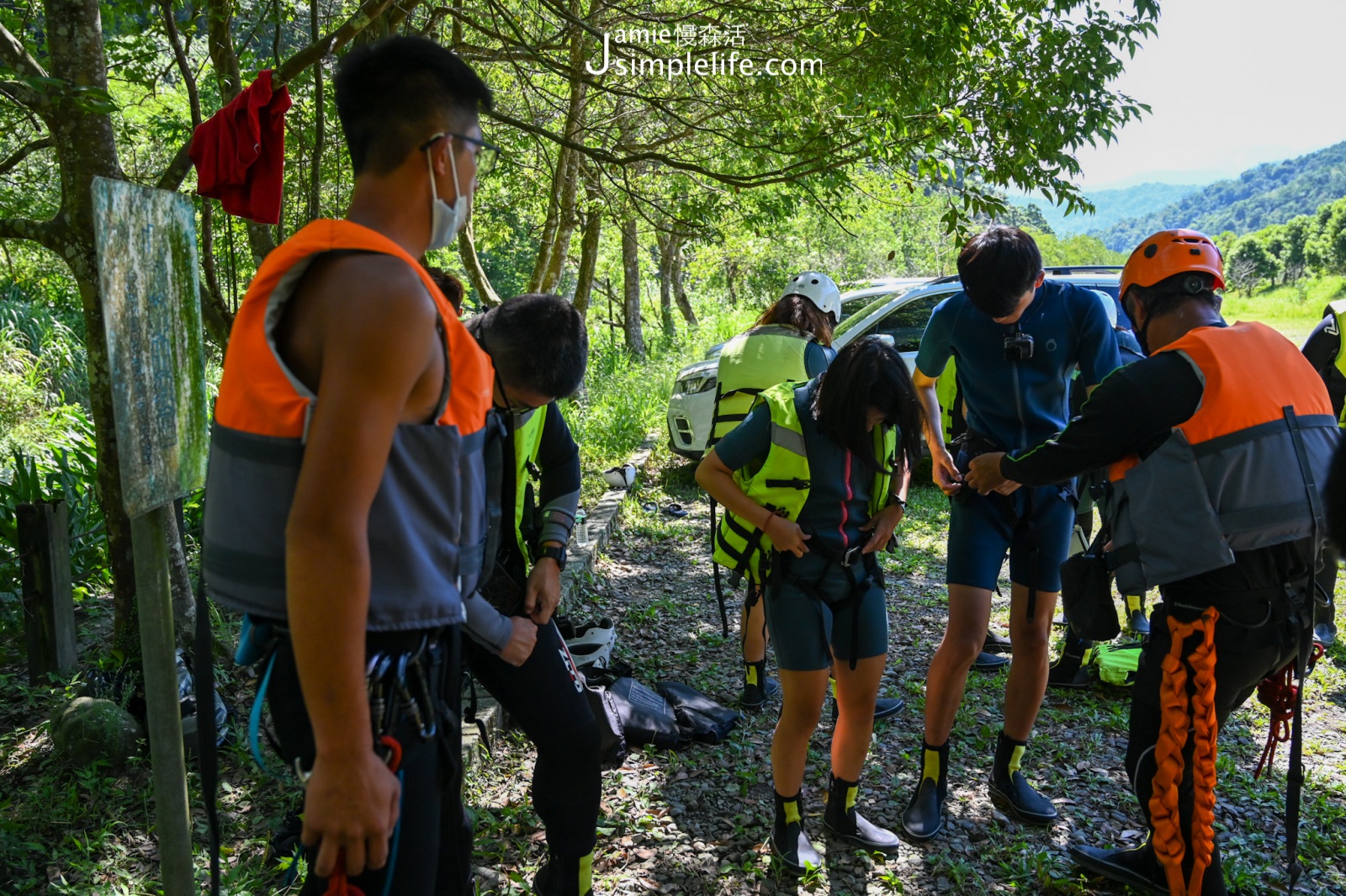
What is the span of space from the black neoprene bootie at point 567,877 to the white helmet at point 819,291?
2.76m

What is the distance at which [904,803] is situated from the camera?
12.1ft

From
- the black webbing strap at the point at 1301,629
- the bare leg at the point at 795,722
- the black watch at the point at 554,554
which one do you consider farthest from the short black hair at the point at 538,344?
the black webbing strap at the point at 1301,629

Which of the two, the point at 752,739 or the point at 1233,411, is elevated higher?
the point at 1233,411

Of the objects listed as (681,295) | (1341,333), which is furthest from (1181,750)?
(681,295)

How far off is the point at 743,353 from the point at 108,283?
320 centimetres

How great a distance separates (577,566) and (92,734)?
10.1ft

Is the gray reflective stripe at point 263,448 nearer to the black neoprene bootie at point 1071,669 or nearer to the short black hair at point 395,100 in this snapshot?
the short black hair at point 395,100

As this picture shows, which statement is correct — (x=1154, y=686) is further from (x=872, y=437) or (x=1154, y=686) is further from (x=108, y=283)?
(x=108, y=283)

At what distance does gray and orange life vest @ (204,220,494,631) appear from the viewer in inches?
56.0

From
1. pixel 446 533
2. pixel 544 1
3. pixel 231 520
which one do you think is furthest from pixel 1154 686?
pixel 544 1

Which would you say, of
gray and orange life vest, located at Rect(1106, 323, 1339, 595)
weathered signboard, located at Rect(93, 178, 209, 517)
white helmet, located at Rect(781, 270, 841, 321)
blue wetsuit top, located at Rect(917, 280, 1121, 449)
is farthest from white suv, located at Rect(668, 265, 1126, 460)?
weathered signboard, located at Rect(93, 178, 209, 517)

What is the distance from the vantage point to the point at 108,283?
181 cm

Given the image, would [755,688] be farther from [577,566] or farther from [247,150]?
[247,150]

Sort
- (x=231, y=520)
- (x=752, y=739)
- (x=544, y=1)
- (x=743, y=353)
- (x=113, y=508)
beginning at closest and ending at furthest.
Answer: (x=231, y=520) → (x=113, y=508) → (x=752, y=739) → (x=743, y=353) → (x=544, y=1)
